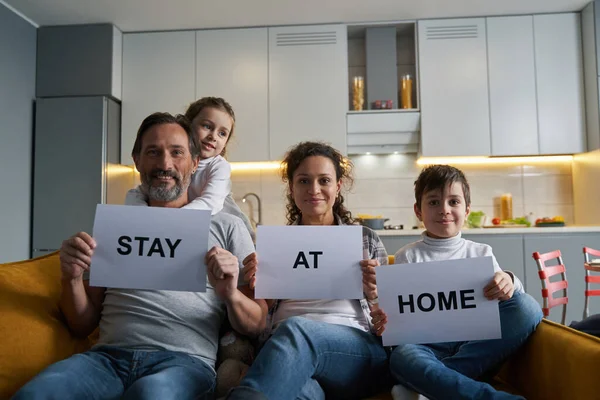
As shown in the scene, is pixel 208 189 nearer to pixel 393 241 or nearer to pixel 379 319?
pixel 379 319

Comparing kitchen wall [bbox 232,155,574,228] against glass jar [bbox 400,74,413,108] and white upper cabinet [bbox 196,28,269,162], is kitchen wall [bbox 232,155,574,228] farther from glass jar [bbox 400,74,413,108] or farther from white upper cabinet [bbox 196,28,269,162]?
glass jar [bbox 400,74,413,108]

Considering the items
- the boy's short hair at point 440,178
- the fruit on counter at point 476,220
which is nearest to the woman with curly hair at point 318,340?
the boy's short hair at point 440,178

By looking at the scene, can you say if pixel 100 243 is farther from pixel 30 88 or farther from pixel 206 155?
pixel 30 88

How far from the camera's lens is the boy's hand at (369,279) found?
4.51 ft

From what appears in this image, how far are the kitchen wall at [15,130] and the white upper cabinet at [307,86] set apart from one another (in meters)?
1.97

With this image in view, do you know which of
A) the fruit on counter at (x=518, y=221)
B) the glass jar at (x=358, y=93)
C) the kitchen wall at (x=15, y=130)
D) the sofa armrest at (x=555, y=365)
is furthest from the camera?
the glass jar at (x=358, y=93)

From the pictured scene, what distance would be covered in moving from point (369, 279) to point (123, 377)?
2.30 feet

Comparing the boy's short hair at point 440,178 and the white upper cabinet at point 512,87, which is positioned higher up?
the white upper cabinet at point 512,87

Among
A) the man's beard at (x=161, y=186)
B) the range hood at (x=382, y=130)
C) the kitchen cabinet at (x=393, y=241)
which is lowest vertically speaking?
the kitchen cabinet at (x=393, y=241)

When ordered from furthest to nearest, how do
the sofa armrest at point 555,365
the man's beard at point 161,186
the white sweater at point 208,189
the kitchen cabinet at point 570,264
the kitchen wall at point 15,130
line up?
the kitchen wall at point 15,130, the kitchen cabinet at point 570,264, the white sweater at point 208,189, the man's beard at point 161,186, the sofa armrest at point 555,365

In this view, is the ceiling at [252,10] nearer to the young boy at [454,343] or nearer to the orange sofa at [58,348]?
the young boy at [454,343]

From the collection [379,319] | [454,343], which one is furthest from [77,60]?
[454,343]

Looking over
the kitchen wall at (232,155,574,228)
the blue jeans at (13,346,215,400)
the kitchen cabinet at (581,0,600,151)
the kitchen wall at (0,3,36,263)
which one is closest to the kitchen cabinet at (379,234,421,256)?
the kitchen wall at (232,155,574,228)

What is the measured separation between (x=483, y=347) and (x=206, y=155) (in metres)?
1.35
